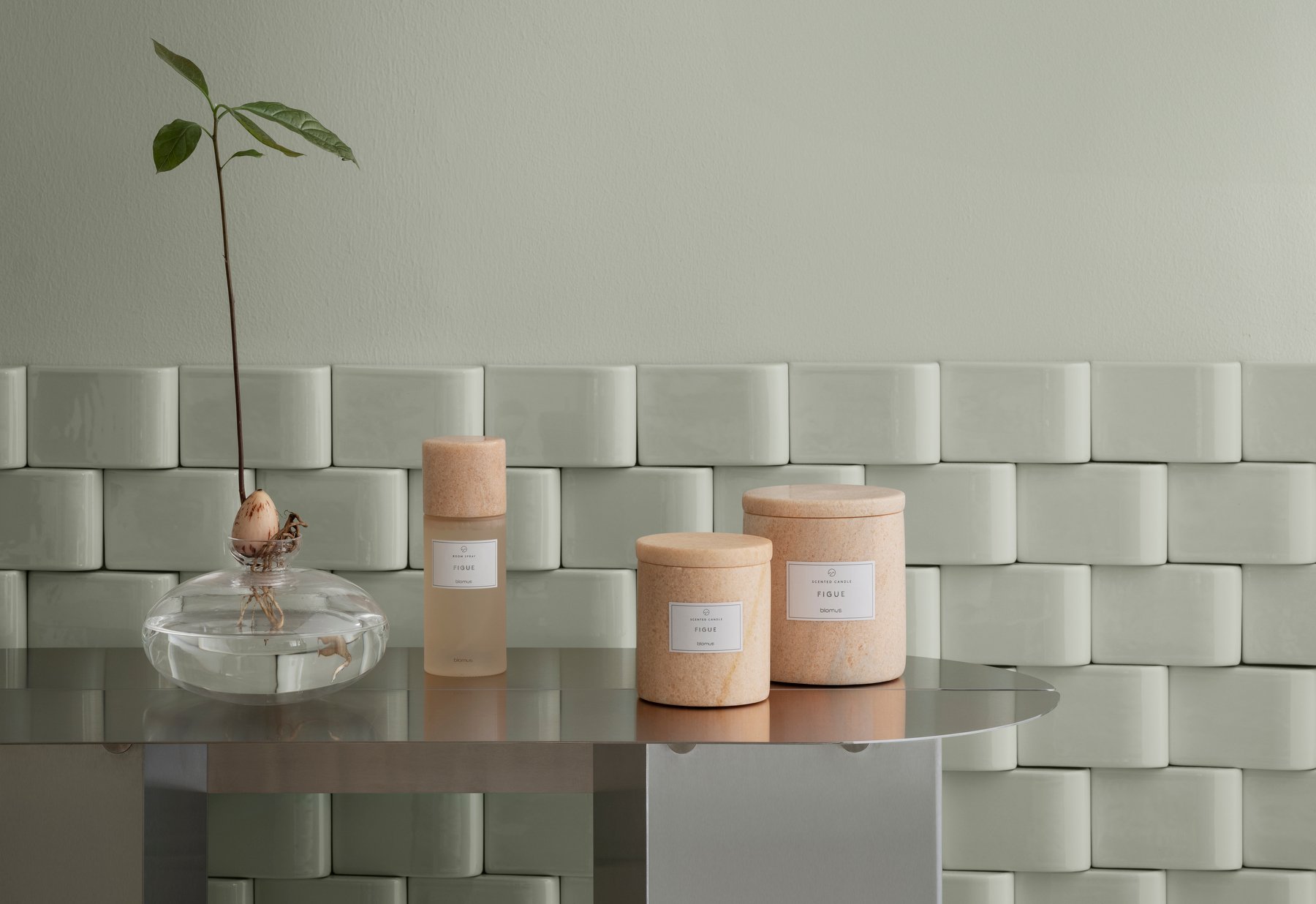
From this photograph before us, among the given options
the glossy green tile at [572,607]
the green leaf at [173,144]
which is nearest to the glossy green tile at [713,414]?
the glossy green tile at [572,607]

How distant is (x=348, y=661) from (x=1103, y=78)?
88 cm

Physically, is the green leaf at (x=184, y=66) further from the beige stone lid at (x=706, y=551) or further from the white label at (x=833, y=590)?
the white label at (x=833, y=590)

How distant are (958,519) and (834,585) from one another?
261 mm

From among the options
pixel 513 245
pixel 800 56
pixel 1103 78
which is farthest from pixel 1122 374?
pixel 513 245

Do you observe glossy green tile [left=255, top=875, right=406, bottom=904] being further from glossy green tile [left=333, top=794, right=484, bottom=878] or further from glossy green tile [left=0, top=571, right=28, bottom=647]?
glossy green tile [left=0, top=571, right=28, bottom=647]

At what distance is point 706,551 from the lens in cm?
89

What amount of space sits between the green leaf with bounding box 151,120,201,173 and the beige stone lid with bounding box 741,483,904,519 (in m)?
0.54

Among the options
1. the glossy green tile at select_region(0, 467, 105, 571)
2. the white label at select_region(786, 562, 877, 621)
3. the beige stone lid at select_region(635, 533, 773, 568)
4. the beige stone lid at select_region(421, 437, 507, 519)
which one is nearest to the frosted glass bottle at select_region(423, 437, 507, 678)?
the beige stone lid at select_region(421, 437, 507, 519)

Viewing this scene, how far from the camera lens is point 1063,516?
117cm

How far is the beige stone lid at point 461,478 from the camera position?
0.98 metres

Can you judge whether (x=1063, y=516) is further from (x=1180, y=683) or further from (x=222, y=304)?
(x=222, y=304)

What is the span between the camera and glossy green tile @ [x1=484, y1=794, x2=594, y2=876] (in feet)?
4.02

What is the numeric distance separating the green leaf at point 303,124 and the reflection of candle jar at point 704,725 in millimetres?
506

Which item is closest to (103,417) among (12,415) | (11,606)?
(12,415)
